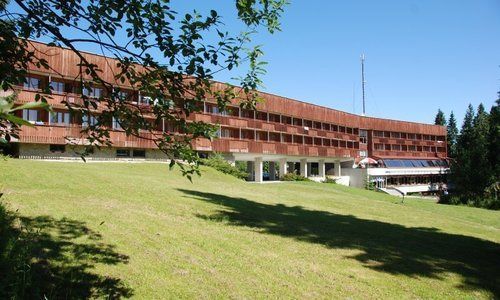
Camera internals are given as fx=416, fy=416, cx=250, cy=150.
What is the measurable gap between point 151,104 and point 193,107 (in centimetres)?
60

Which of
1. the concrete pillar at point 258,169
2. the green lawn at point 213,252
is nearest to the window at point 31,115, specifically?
the green lawn at point 213,252

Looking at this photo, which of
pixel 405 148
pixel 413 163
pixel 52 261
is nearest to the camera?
pixel 52 261

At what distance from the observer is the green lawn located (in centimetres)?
704

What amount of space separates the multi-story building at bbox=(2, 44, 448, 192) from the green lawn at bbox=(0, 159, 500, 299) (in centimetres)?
967

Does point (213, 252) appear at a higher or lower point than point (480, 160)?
lower

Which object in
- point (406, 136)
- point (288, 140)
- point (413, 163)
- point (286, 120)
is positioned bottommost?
point (413, 163)

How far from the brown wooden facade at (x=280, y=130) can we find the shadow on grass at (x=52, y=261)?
18.1m

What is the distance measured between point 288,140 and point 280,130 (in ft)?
9.04

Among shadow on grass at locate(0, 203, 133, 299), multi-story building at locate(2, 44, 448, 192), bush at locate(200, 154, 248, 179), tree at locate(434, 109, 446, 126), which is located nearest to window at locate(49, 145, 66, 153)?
multi-story building at locate(2, 44, 448, 192)

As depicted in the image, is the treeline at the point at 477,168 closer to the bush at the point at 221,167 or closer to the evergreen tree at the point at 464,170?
the evergreen tree at the point at 464,170

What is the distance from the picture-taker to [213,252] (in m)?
9.33

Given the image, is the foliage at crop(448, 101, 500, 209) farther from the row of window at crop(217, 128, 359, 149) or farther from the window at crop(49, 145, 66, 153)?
the window at crop(49, 145, 66, 153)

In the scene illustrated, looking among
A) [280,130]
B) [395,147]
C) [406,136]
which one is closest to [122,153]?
[280,130]

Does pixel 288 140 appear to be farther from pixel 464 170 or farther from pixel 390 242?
pixel 390 242
